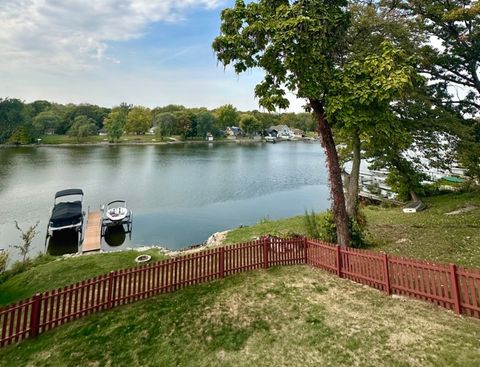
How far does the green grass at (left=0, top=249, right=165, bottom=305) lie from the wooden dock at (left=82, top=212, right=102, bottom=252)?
336 cm

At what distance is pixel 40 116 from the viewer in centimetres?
9150

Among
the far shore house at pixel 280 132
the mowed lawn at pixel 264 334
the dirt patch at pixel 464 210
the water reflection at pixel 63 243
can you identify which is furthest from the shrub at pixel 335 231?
the far shore house at pixel 280 132

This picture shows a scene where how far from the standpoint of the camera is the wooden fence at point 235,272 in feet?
21.2

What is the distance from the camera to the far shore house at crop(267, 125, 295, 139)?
149 metres

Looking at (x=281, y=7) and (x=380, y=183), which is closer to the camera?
(x=281, y=7)

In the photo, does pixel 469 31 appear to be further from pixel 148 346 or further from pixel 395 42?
pixel 148 346

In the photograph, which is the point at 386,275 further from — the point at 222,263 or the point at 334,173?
the point at 222,263

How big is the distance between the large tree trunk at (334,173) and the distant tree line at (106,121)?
65.0 metres

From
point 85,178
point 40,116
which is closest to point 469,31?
point 85,178

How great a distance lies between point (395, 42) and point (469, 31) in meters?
6.16

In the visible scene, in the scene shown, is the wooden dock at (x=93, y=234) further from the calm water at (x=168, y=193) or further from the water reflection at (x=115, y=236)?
the calm water at (x=168, y=193)

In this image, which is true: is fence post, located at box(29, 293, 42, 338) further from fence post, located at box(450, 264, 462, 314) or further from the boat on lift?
the boat on lift

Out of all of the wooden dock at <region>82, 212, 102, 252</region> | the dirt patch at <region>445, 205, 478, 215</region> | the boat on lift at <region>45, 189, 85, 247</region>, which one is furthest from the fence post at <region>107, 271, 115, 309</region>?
the dirt patch at <region>445, 205, 478, 215</region>

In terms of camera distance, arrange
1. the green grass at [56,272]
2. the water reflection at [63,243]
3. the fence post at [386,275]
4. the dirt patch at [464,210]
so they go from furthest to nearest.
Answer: the water reflection at [63,243] → the dirt patch at [464,210] → the green grass at [56,272] → the fence post at [386,275]
